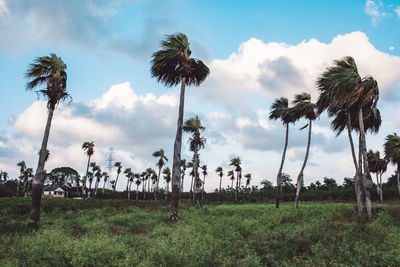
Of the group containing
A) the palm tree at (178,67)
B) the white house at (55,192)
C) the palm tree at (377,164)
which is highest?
the palm tree at (178,67)

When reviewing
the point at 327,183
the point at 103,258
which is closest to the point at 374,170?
the point at 103,258

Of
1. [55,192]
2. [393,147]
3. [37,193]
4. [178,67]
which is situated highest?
[178,67]

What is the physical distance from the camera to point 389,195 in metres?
58.1

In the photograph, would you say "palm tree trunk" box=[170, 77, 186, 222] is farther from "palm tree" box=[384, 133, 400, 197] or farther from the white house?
the white house

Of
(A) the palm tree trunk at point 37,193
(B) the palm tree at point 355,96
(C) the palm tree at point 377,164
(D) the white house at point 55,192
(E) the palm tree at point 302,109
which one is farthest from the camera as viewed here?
(D) the white house at point 55,192

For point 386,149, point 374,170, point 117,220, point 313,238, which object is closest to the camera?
point 313,238

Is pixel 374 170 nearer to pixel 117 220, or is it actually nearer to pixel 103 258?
pixel 117 220

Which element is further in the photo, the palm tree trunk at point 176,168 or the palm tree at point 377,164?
the palm tree at point 377,164

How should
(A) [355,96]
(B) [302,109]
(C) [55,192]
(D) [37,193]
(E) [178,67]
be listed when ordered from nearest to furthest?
(D) [37,193] → (A) [355,96] → (E) [178,67] → (B) [302,109] → (C) [55,192]

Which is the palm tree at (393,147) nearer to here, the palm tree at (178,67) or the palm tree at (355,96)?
the palm tree at (355,96)

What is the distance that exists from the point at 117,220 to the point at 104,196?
83.1 m

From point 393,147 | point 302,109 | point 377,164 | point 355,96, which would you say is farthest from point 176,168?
point 377,164

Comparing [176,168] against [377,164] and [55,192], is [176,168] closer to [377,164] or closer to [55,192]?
[377,164]

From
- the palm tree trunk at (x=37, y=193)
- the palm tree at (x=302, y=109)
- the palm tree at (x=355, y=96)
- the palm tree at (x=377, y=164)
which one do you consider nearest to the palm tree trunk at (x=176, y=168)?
the palm tree trunk at (x=37, y=193)
